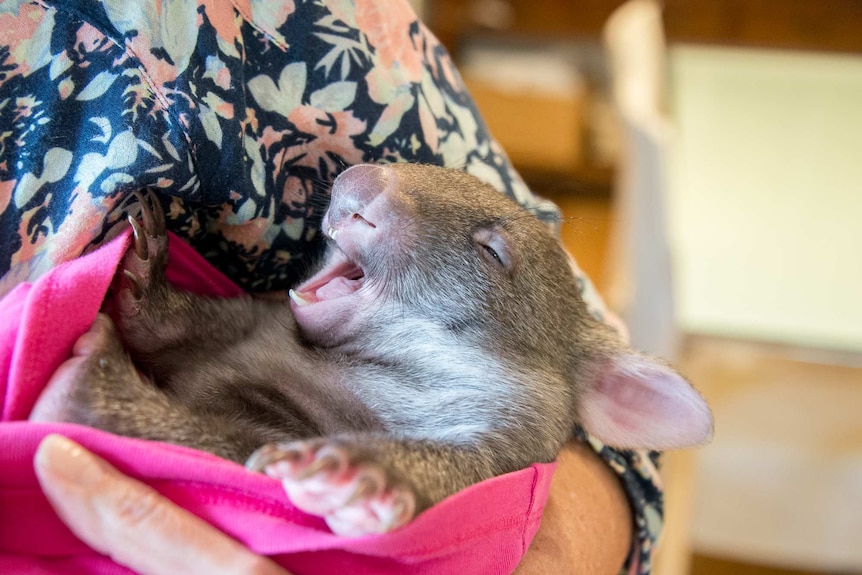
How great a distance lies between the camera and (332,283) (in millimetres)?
1289

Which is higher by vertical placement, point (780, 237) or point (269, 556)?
point (269, 556)

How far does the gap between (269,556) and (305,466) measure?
138mm

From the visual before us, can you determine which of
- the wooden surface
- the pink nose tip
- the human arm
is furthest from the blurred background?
the wooden surface

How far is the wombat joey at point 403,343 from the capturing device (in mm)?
1186

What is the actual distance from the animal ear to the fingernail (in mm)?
850

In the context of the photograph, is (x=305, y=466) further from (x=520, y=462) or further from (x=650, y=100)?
(x=650, y=100)

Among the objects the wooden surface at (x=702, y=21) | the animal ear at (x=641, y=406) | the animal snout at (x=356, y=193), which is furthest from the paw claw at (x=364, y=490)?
the wooden surface at (x=702, y=21)

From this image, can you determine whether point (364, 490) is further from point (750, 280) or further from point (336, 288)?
point (750, 280)

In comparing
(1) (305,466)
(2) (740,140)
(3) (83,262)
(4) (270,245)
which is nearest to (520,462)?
(1) (305,466)

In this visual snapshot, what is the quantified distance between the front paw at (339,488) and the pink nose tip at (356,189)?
0.45 meters

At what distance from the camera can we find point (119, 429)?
97 cm

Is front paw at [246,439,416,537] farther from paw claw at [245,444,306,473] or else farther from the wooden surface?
the wooden surface

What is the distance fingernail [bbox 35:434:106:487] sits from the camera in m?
0.86

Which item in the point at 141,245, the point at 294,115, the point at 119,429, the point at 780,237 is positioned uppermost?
the point at 294,115
